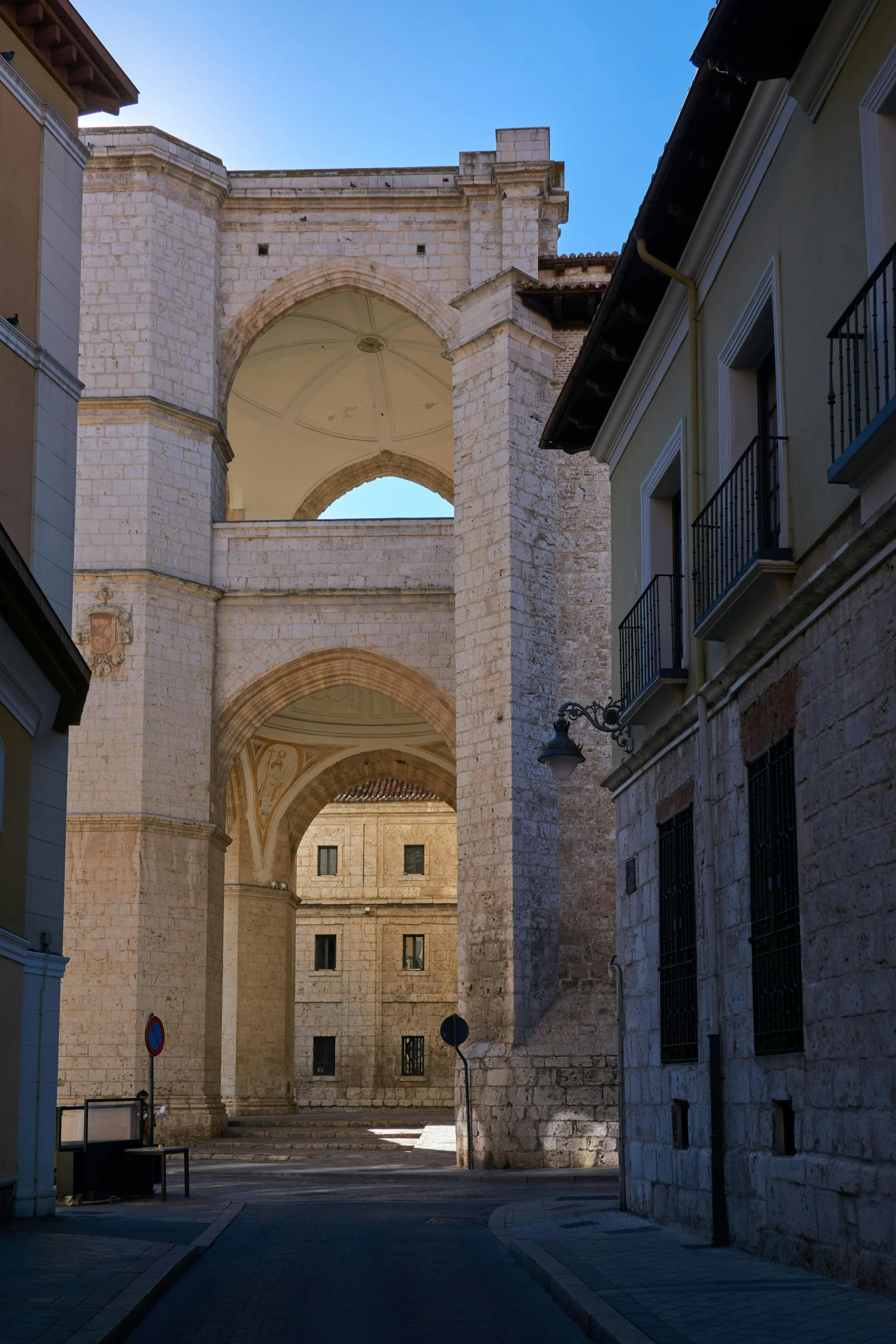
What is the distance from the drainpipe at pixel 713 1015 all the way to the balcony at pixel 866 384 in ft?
9.81

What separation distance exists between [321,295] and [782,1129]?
76.6ft

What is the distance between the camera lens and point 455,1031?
20.9 m

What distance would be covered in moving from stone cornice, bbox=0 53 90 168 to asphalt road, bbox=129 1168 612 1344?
992 centimetres

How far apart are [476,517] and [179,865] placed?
7.56 metres

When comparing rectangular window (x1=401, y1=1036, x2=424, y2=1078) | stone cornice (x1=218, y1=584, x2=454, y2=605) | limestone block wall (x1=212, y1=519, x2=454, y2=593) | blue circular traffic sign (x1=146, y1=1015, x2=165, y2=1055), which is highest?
limestone block wall (x1=212, y1=519, x2=454, y2=593)

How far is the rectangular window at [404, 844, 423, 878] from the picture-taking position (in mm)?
48688

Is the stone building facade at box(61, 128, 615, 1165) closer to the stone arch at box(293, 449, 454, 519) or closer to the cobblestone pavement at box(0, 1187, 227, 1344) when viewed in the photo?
the stone arch at box(293, 449, 454, 519)

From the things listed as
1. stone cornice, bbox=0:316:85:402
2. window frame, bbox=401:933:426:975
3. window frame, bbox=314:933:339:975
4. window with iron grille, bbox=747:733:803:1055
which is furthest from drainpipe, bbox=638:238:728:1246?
window frame, bbox=314:933:339:975

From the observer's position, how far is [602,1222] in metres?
12.3

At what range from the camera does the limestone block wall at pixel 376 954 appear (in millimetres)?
46281

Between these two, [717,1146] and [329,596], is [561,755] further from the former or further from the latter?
[329,596]

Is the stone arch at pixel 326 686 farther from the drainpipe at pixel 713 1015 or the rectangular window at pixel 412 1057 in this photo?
the rectangular window at pixel 412 1057

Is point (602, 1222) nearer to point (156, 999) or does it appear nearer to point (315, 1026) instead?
point (156, 999)

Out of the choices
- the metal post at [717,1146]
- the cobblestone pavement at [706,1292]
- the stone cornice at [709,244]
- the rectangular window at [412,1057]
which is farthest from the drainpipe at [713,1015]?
the rectangular window at [412,1057]
